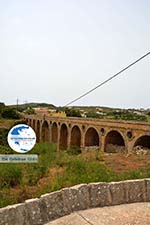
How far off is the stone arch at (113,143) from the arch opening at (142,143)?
90.1 inches

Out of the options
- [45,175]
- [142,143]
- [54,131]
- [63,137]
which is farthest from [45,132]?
[45,175]

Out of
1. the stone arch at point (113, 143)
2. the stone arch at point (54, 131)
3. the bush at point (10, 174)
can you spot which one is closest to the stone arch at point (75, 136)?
the stone arch at point (54, 131)

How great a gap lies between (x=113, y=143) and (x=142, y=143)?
13.6 feet

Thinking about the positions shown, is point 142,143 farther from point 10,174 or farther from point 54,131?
point 54,131

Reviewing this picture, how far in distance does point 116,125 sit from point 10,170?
593 inches

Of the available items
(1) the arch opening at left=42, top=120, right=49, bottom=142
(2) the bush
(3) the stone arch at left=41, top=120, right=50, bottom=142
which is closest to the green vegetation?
(2) the bush

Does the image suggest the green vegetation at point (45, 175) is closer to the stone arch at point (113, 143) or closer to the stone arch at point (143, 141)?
the stone arch at point (143, 141)

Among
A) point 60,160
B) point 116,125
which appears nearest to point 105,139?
point 116,125

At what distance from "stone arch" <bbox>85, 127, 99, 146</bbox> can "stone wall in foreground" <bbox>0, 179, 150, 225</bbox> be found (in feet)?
73.4

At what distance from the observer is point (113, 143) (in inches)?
942

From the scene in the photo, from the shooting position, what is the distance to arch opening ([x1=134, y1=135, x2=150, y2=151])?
1886 centimetres

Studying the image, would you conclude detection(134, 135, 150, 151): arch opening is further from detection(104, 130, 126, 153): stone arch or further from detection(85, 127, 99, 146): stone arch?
detection(85, 127, 99, 146): stone arch

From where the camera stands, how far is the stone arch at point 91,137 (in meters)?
25.9

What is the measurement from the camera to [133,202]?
296 cm
